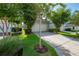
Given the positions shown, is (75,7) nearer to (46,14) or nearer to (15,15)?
(46,14)

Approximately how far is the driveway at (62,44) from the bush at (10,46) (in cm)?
37

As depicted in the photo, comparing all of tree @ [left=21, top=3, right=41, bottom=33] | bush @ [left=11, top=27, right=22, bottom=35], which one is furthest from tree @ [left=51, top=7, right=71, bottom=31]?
bush @ [left=11, top=27, right=22, bottom=35]

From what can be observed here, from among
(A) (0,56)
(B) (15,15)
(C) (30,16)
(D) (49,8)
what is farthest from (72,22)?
(A) (0,56)

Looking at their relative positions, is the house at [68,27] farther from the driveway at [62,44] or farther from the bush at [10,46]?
the bush at [10,46]

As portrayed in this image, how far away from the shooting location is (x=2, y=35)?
158 inches

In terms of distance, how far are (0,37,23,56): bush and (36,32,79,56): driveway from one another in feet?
1.21

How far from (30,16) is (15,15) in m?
0.25

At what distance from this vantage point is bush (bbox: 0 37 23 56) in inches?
157

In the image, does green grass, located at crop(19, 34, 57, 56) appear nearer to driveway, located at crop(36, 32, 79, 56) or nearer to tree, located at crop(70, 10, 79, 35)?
driveway, located at crop(36, 32, 79, 56)

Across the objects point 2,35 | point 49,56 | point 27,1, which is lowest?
point 49,56

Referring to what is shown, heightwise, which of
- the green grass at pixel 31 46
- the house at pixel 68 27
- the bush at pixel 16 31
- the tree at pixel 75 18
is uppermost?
the tree at pixel 75 18

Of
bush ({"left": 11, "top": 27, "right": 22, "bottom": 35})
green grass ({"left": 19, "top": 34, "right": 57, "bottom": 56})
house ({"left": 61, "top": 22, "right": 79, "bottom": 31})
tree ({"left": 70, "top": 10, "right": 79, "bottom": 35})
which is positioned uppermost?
tree ({"left": 70, "top": 10, "right": 79, "bottom": 35})

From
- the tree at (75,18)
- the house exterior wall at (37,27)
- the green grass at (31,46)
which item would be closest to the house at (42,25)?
the house exterior wall at (37,27)

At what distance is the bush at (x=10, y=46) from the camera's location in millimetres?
3979
